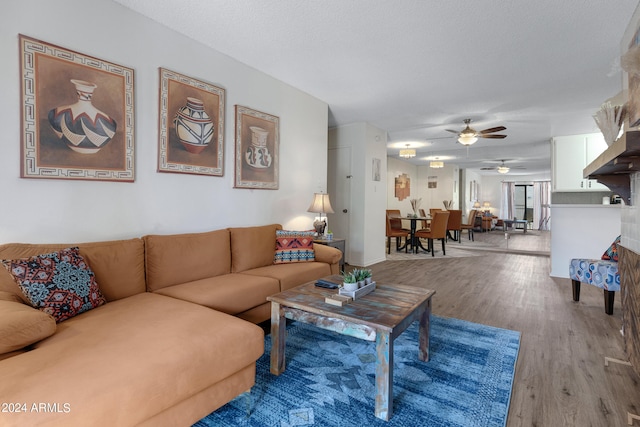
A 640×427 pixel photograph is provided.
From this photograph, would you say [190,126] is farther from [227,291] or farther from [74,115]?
[227,291]

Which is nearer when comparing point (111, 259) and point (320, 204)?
point (111, 259)

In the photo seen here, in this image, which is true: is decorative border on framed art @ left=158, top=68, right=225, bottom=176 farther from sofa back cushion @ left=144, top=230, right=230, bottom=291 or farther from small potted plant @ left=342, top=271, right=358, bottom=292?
small potted plant @ left=342, top=271, right=358, bottom=292

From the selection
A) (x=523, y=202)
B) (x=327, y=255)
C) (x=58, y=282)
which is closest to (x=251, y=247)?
(x=327, y=255)

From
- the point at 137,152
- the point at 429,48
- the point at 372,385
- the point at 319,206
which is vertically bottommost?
the point at 372,385

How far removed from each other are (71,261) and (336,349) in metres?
1.77

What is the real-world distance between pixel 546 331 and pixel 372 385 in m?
1.82

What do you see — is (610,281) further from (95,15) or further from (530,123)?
(95,15)

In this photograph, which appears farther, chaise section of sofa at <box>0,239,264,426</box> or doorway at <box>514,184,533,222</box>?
doorway at <box>514,184,533,222</box>

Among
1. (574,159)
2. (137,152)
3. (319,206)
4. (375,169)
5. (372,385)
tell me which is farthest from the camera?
(375,169)

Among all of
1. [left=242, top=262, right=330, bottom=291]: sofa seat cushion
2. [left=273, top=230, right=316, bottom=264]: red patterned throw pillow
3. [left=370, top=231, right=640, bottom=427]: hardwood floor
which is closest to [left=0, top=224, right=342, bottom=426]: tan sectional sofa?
[left=242, top=262, right=330, bottom=291]: sofa seat cushion

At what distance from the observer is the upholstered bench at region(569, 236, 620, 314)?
2.98 metres

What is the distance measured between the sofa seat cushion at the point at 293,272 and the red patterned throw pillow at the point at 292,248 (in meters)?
0.10

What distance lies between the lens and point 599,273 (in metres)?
3.06

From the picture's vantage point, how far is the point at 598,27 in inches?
97.1
